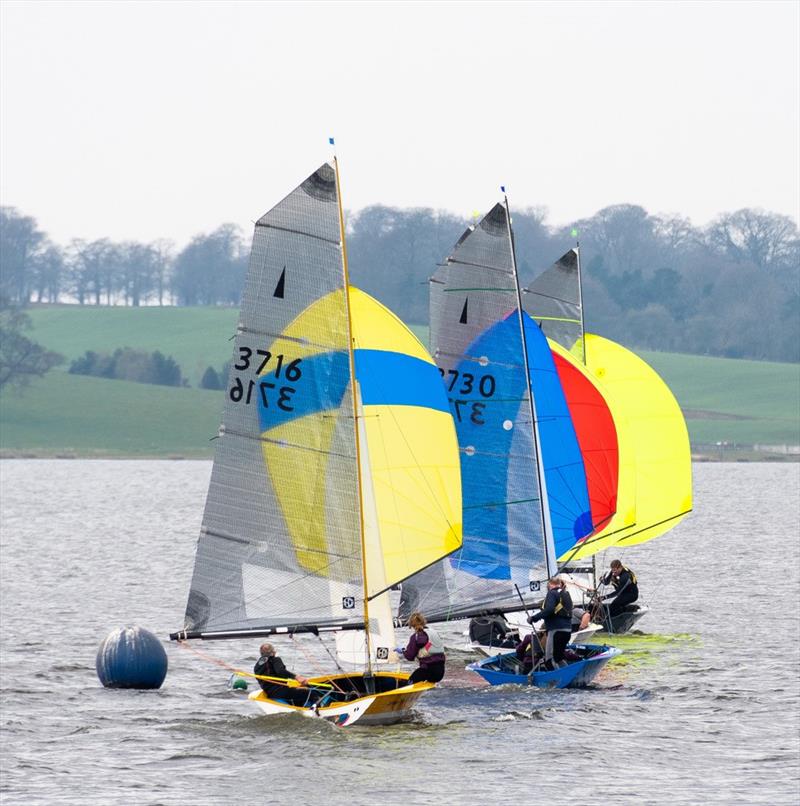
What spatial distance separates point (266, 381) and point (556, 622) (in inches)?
302

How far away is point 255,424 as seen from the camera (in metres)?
31.0

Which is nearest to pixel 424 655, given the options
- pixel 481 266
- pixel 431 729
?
pixel 431 729

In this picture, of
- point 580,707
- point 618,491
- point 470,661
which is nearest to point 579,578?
point 618,491

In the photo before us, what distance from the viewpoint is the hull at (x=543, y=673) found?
115ft

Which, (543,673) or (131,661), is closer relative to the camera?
(543,673)

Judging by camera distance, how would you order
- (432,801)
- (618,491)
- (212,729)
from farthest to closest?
1. (618,491)
2. (212,729)
3. (432,801)

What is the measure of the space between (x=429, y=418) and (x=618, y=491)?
1538 cm

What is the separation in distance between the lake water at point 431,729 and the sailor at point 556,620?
2.33 ft

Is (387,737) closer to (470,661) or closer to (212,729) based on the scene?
(212,729)

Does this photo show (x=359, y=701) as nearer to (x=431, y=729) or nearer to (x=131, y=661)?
(x=431, y=729)

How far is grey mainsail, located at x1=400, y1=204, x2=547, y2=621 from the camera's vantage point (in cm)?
3788

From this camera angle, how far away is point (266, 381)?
30.9 m

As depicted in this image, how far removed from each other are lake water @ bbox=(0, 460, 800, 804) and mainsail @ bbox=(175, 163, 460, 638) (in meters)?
2.35

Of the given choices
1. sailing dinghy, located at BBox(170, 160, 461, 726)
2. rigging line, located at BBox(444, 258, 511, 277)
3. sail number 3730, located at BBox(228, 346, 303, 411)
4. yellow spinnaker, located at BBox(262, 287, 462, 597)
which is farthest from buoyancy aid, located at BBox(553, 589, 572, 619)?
rigging line, located at BBox(444, 258, 511, 277)
